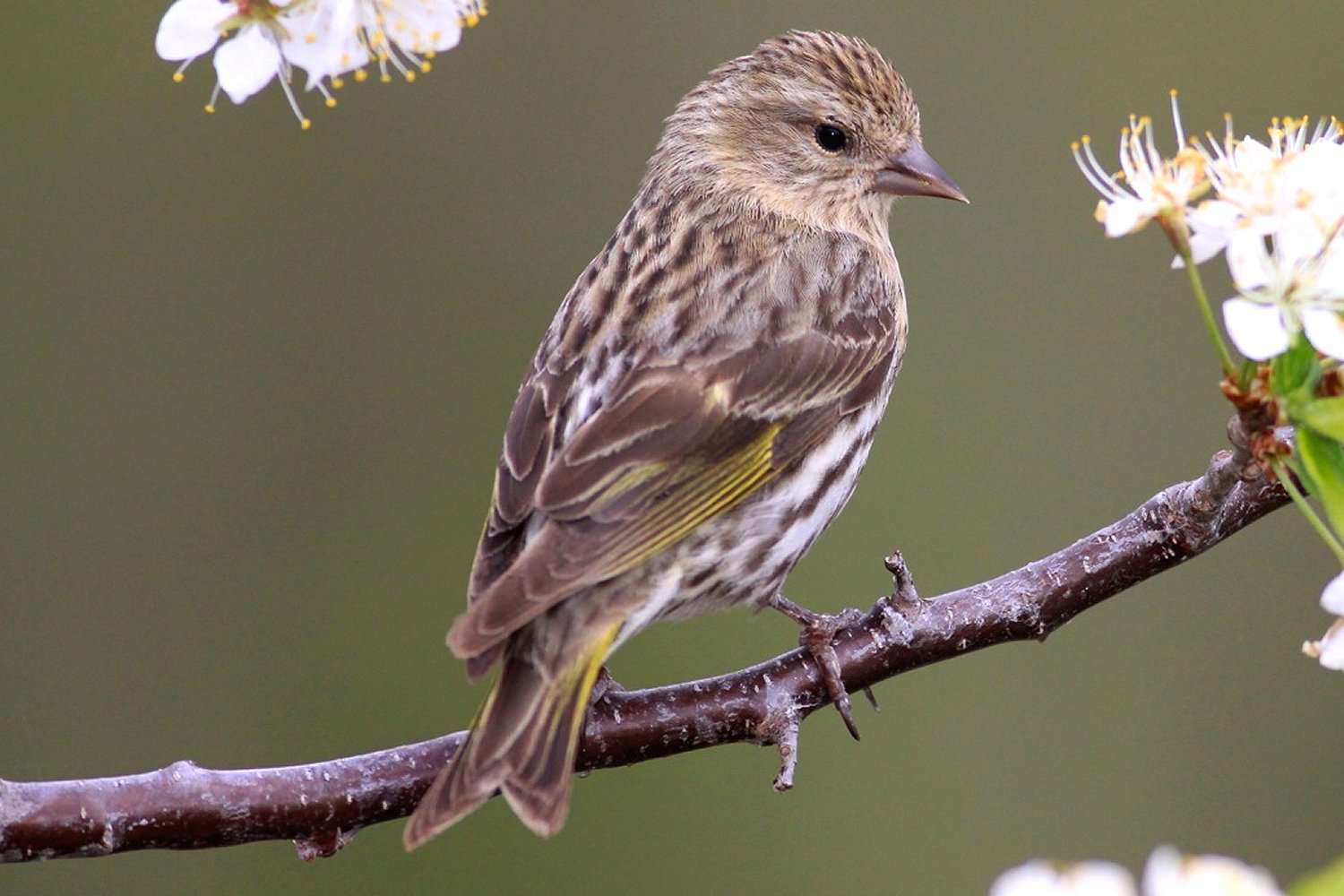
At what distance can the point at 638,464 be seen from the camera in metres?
4.68

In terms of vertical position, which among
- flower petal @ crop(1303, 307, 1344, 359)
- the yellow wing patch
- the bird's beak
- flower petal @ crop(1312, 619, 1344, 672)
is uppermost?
the bird's beak

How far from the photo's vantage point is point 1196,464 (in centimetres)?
832

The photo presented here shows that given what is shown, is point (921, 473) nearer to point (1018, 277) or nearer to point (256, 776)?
point (1018, 277)

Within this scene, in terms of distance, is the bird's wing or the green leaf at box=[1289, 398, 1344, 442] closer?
the green leaf at box=[1289, 398, 1344, 442]

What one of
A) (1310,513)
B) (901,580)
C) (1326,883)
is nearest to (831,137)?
(901,580)

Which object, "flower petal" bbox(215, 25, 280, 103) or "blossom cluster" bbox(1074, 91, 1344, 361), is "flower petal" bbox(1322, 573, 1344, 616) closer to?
"blossom cluster" bbox(1074, 91, 1344, 361)

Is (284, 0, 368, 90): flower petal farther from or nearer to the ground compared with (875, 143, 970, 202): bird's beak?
nearer to the ground

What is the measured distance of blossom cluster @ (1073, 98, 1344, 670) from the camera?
330 cm

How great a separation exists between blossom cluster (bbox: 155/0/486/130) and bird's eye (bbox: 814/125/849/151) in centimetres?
221

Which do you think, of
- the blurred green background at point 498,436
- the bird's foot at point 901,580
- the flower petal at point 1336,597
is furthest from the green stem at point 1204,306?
the blurred green background at point 498,436

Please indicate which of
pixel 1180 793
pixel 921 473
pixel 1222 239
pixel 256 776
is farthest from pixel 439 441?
pixel 1222 239

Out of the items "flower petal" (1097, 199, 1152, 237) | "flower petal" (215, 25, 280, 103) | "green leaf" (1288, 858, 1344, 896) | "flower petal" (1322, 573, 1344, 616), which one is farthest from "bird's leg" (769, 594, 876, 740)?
"green leaf" (1288, 858, 1344, 896)

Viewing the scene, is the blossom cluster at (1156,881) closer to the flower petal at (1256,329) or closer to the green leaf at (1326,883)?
the green leaf at (1326,883)

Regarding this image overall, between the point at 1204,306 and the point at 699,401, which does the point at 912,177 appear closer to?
the point at 699,401
